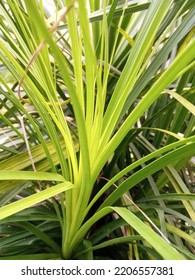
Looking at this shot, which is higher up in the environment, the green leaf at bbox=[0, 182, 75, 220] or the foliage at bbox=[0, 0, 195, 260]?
the foliage at bbox=[0, 0, 195, 260]

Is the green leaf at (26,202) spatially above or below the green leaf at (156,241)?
above

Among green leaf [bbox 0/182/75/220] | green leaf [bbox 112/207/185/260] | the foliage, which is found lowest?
green leaf [bbox 112/207/185/260]

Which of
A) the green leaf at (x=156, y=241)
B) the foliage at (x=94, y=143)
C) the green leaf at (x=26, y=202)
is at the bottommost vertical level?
the green leaf at (x=156, y=241)

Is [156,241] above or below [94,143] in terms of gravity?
below

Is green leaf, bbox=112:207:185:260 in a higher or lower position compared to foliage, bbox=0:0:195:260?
lower
